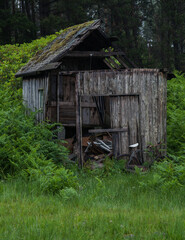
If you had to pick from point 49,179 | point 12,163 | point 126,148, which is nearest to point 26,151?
point 12,163

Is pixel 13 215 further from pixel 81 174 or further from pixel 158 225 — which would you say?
pixel 81 174

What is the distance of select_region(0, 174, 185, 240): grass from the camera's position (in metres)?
4.90

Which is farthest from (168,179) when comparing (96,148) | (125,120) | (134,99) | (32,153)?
(96,148)

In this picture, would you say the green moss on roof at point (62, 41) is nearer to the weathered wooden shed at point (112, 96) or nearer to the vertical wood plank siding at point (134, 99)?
the weathered wooden shed at point (112, 96)

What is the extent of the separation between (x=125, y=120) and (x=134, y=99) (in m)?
0.82

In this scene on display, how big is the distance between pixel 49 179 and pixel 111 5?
23.4m

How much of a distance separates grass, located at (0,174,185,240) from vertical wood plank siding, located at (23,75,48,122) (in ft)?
16.7

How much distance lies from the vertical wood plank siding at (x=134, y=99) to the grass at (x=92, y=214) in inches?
147

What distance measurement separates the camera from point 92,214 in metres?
5.66

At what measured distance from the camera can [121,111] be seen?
1141 centimetres

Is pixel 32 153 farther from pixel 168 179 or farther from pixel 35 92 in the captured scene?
pixel 35 92

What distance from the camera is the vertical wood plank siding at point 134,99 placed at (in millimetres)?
11258

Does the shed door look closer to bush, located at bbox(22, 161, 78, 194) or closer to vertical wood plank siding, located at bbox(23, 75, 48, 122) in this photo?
vertical wood plank siding, located at bbox(23, 75, 48, 122)

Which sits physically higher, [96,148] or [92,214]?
[96,148]
